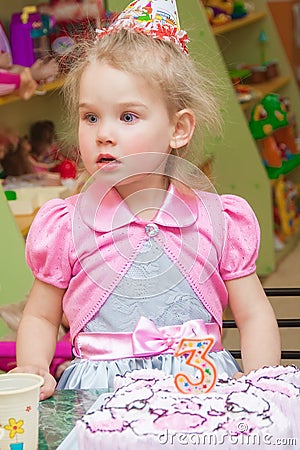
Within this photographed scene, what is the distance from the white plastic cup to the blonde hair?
54cm

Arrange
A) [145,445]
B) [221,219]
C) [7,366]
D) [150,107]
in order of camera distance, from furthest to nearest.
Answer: [7,366] → [221,219] → [150,107] → [145,445]

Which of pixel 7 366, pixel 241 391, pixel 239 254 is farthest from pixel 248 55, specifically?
pixel 241 391

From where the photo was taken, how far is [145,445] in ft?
3.25

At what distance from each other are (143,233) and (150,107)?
0.19m

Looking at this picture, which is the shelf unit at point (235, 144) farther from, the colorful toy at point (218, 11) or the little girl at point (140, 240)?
the little girl at point (140, 240)

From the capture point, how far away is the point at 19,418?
3.51 feet

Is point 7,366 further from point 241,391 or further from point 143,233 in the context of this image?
point 241,391

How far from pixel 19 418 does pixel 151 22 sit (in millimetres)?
700

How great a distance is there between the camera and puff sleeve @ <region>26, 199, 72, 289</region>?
1531 millimetres

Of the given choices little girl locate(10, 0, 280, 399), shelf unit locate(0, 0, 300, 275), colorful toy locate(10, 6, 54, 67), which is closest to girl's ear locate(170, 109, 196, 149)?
little girl locate(10, 0, 280, 399)

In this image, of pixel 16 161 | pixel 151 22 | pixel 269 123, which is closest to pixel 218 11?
pixel 269 123

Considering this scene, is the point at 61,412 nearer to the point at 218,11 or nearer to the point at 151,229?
the point at 151,229

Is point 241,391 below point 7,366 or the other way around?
the other way around

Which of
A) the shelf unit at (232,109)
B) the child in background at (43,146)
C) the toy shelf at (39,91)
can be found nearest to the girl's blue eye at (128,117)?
the toy shelf at (39,91)
